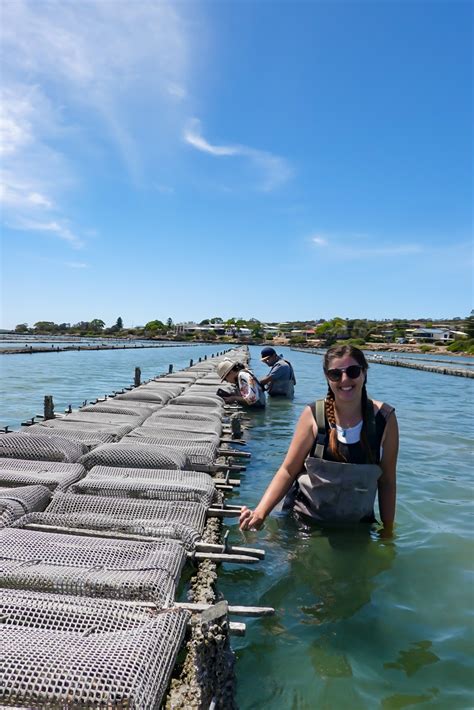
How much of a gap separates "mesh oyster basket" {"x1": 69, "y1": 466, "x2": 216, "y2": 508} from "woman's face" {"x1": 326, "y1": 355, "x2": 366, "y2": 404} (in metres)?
2.37

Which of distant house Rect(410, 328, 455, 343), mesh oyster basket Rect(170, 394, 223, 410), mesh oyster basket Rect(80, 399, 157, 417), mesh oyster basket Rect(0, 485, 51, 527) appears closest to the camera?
mesh oyster basket Rect(0, 485, 51, 527)

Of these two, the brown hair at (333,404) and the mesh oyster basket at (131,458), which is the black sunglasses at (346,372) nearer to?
the brown hair at (333,404)

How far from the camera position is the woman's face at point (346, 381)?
393 cm

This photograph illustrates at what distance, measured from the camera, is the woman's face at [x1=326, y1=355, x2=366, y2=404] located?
3.93m

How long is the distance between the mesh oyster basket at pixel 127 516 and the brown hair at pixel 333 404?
1573 mm

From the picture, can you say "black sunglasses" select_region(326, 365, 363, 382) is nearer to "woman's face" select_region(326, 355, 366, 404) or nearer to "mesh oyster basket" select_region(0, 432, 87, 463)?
"woman's face" select_region(326, 355, 366, 404)

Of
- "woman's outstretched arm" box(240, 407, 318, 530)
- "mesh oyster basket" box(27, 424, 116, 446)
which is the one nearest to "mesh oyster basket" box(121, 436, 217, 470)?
"mesh oyster basket" box(27, 424, 116, 446)

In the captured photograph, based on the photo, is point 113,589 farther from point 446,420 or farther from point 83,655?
point 446,420

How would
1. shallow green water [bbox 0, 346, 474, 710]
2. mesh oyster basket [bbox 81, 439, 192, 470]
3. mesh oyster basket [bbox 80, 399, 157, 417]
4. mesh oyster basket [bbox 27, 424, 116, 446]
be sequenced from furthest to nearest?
1. mesh oyster basket [bbox 80, 399, 157, 417]
2. mesh oyster basket [bbox 27, 424, 116, 446]
3. mesh oyster basket [bbox 81, 439, 192, 470]
4. shallow green water [bbox 0, 346, 474, 710]

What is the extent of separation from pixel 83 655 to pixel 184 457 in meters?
4.50

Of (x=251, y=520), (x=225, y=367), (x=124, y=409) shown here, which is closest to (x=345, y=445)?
(x=251, y=520)

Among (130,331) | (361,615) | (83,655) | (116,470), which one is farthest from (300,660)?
(130,331)

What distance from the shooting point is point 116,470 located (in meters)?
6.29

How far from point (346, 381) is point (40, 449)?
181 inches
